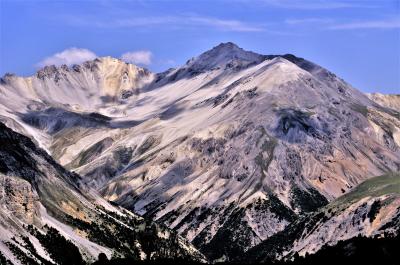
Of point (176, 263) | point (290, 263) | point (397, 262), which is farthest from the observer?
point (176, 263)

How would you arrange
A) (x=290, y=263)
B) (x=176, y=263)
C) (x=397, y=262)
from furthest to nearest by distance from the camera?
1. (x=176, y=263)
2. (x=290, y=263)
3. (x=397, y=262)

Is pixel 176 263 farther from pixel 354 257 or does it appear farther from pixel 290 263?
pixel 354 257

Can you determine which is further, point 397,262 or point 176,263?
point 176,263

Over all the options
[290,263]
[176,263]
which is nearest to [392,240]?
[290,263]

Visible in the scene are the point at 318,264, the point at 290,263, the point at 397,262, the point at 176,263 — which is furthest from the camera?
the point at 176,263

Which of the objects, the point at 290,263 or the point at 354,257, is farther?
the point at 290,263

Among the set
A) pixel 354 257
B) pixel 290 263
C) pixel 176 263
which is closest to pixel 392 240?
pixel 354 257

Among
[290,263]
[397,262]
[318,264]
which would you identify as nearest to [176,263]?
[290,263]

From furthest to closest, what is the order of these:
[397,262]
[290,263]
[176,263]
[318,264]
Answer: [176,263] < [290,263] < [318,264] < [397,262]

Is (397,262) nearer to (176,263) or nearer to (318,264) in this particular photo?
(318,264)
